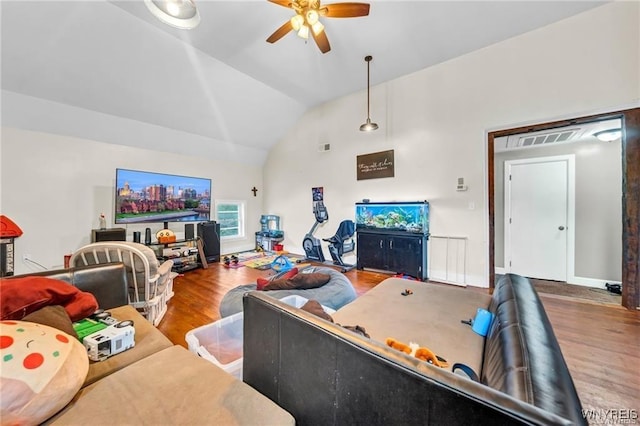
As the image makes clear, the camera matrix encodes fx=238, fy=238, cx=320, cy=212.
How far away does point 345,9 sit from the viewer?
2354 millimetres

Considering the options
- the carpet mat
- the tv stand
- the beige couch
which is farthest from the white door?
the tv stand

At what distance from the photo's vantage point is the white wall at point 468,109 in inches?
107

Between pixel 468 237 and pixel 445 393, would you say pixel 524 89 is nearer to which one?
pixel 468 237

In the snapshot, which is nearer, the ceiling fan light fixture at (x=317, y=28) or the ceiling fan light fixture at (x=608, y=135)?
the ceiling fan light fixture at (x=317, y=28)

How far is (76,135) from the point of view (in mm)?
3822

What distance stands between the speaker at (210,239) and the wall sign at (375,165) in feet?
10.5

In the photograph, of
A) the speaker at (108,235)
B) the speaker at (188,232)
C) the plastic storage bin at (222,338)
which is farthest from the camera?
the speaker at (188,232)

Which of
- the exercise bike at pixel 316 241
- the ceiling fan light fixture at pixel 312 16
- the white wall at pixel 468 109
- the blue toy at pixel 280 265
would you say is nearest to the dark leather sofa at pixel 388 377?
the ceiling fan light fixture at pixel 312 16

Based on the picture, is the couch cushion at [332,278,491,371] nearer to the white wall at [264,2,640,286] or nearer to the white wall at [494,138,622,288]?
the white wall at [264,2,640,286]

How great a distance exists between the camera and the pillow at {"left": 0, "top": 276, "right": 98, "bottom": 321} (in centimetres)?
111

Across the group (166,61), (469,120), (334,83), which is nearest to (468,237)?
(469,120)

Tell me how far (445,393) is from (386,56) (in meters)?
4.18

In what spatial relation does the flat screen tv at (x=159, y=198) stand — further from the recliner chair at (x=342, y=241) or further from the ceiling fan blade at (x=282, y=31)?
the ceiling fan blade at (x=282, y=31)

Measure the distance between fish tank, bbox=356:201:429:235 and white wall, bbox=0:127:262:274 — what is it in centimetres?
407
